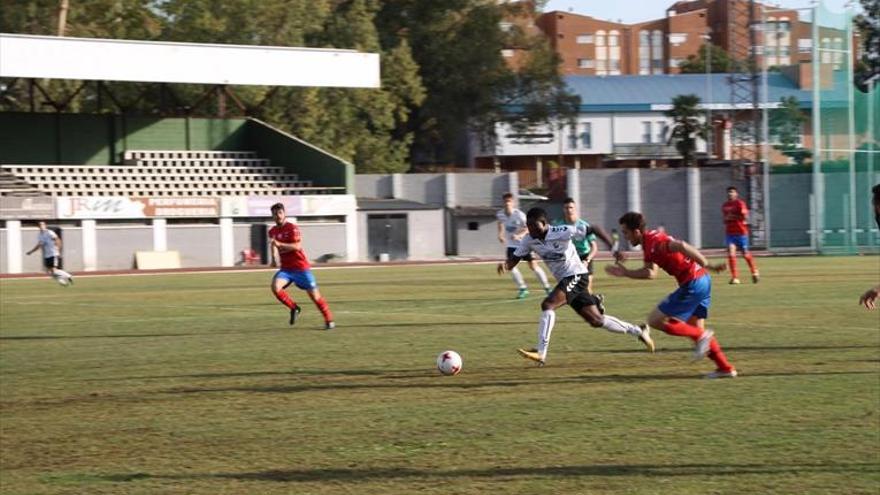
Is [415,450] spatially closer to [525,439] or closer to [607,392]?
[525,439]

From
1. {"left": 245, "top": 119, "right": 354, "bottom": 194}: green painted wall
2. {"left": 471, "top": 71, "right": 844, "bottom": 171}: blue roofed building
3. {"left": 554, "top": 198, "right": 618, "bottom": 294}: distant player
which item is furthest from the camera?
{"left": 471, "top": 71, "right": 844, "bottom": 171}: blue roofed building

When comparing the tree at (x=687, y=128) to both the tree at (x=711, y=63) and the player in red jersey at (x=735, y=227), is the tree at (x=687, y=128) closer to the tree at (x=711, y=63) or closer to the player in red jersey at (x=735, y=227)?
the tree at (x=711, y=63)

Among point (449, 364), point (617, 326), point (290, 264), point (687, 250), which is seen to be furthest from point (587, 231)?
point (687, 250)

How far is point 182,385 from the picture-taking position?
584 inches

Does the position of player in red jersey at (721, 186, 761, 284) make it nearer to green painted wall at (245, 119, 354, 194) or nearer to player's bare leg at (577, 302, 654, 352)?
player's bare leg at (577, 302, 654, 352)

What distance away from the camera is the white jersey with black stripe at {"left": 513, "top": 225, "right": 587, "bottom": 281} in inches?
618

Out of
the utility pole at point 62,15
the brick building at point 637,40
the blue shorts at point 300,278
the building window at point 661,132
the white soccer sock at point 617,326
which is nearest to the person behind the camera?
the white soccer sock at point 617,326

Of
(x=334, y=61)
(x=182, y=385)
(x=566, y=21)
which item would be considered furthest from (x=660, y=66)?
(x=182, y=385)

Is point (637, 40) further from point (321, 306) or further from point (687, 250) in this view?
point (687, 250)

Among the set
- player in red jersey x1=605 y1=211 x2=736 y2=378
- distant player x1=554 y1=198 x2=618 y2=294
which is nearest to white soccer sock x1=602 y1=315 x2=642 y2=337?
player in red jersey x1=605 y1=211 x2=736 y2=378

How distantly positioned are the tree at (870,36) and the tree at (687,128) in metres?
11.9

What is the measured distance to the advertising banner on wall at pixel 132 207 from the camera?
52.1 m

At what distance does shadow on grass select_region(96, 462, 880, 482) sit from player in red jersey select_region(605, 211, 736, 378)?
13.2 ft

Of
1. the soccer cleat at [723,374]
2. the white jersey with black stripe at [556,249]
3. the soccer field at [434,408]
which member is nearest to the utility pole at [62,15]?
the soccer field at [434,408]
